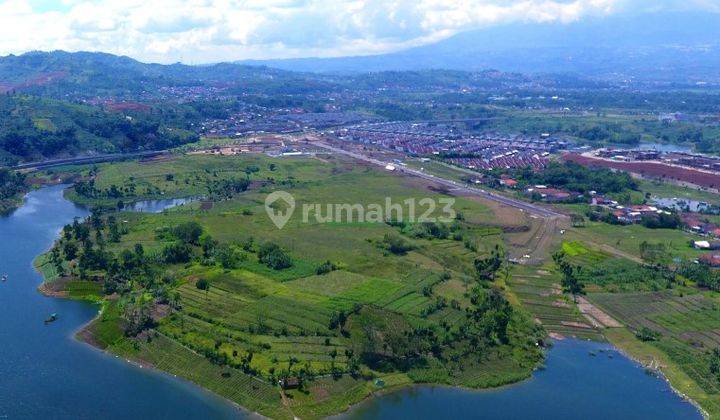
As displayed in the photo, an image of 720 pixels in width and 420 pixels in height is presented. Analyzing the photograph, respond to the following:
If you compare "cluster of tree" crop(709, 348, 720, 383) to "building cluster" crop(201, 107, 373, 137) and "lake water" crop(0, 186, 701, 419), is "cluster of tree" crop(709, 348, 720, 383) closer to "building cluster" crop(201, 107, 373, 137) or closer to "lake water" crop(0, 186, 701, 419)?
"lake water" crop(0, 186, 701, 419)

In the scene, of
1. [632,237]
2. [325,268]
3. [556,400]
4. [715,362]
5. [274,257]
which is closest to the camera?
[556,400]

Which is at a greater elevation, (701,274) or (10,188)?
(10,188)

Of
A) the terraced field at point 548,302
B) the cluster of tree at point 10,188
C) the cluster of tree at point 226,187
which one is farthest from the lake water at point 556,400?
the cluster of tree at point 10,188

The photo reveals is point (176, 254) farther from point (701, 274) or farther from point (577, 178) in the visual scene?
point (577, 178)

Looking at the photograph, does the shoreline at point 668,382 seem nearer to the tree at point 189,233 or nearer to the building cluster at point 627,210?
the building cluster at point 627,210

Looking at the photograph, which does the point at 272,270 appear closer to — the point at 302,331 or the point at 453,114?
the point at 302,331

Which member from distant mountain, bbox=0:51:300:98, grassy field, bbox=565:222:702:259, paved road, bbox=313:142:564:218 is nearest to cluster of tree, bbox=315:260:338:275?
grassy field, bbox=565:222:702:259

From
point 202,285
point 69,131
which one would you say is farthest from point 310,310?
point 69,131
